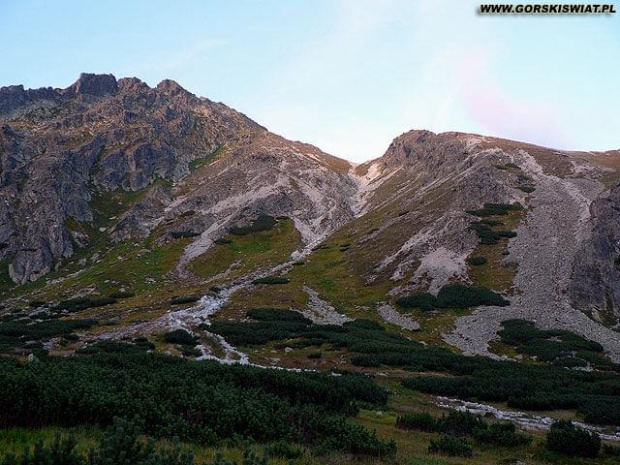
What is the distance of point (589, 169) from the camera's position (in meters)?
107

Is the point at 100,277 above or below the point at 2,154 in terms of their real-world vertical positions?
below

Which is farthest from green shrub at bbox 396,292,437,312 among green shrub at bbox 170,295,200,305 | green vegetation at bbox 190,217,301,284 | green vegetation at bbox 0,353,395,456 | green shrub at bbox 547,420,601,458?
green vegetation at bbox 0,353,395,456

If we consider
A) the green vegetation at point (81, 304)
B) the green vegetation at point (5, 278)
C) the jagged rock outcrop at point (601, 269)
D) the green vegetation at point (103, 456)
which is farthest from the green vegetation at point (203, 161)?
the green vegetation at point (103, 456)

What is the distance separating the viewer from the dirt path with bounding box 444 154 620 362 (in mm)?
51500

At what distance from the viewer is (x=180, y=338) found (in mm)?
44000

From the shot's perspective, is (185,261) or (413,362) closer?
(413,362)

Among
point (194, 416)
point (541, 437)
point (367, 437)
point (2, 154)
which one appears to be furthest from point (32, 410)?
point (2, 154)

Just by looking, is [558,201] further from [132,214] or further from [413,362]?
[132,214]

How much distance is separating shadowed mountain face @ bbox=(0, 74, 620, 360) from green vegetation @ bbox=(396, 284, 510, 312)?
168cm

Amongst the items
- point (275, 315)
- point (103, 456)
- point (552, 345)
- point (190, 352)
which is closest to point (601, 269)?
point (552, 345)

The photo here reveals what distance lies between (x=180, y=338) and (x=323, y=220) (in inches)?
3325

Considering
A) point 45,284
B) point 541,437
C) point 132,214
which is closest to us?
point 541,437

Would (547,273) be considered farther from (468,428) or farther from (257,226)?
(257,226)

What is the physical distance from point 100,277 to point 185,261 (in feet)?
53.9
